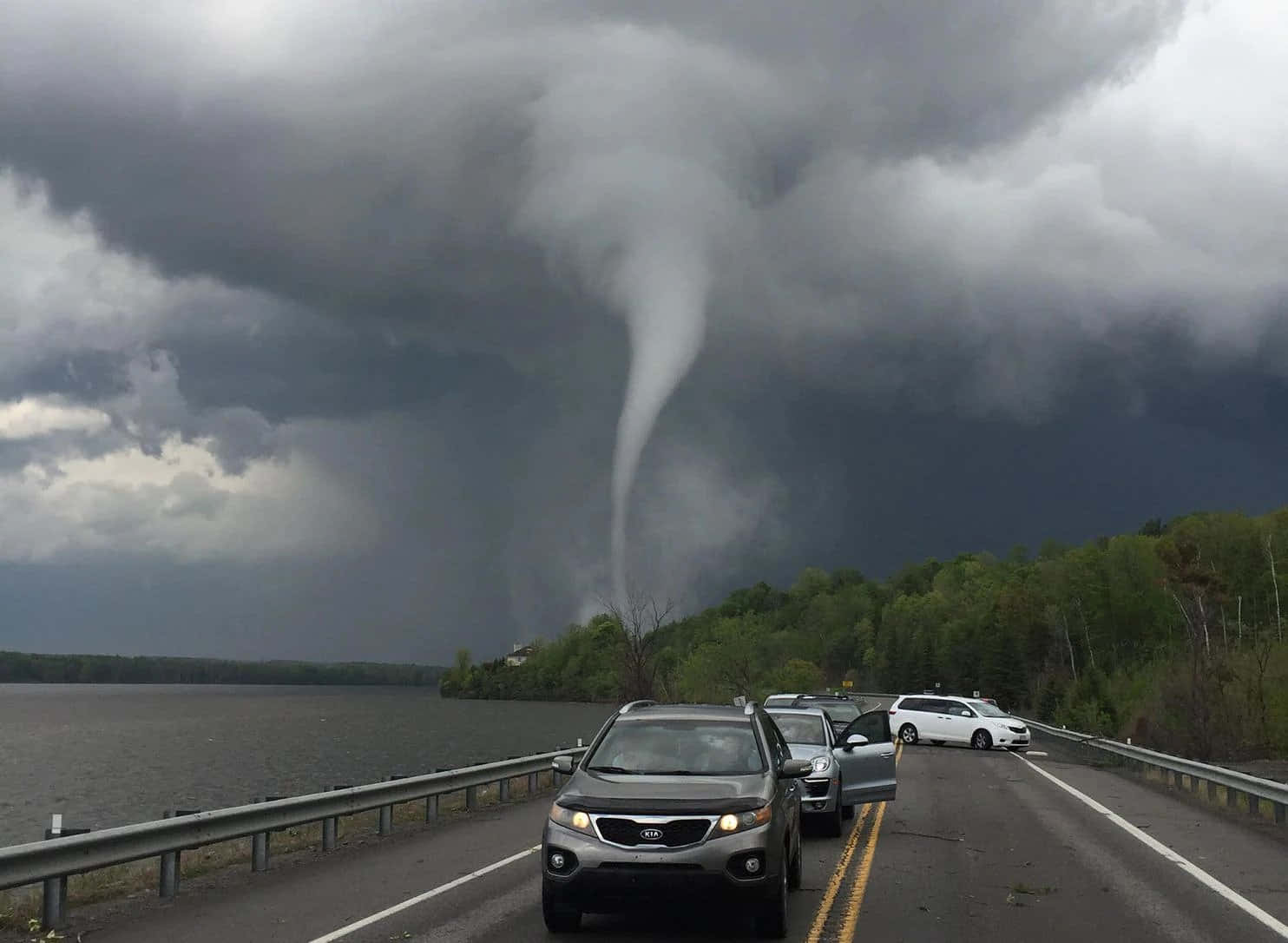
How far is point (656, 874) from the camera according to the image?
874 cm

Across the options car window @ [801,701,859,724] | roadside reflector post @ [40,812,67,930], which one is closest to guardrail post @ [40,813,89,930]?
roadside reflector post @ [40,812,67,930]

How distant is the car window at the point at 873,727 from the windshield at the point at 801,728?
0.46m

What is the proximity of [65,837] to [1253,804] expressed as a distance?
727 inches

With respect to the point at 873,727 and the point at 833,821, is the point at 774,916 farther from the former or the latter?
the point at 873,727

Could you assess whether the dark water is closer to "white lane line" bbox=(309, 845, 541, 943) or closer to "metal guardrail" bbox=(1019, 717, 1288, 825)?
"white lane line" bbox=(309, 845, 541, 943)

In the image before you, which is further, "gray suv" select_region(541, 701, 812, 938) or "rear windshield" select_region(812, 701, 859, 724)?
"rear windshield" select_region(812, 701, 859, 724)

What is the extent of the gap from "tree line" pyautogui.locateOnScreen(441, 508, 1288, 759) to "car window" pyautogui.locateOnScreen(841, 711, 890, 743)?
22600 mm

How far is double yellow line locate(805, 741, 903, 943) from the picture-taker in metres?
9.50

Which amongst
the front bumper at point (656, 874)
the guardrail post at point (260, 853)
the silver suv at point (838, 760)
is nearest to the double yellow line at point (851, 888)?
the silver suv at point (838, 760)

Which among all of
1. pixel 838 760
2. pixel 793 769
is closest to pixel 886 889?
pixel 793 769

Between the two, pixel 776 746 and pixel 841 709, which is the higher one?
pixel 776 746

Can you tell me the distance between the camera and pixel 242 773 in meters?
52.1

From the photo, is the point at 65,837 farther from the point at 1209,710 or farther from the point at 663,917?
the point at 1209,710

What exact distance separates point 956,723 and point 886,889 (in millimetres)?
30247
